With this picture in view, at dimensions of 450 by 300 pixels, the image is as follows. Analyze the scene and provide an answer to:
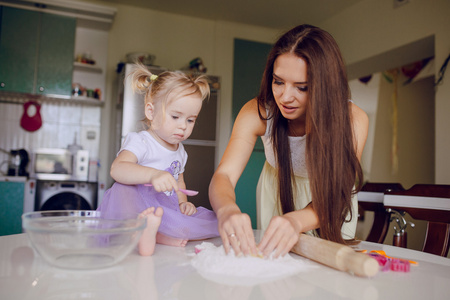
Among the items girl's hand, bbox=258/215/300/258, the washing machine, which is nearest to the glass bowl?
girl's hand, bbox=258/215/300/258

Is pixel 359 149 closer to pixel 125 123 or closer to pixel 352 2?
pixel 125 123

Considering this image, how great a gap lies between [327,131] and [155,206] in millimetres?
467

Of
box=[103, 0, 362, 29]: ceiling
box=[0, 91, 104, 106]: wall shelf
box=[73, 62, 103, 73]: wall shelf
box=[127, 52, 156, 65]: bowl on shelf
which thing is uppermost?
box=[103, 0, 362, 29]: ceiling

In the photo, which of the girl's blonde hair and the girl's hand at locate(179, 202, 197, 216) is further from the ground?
the girl's blonde hair

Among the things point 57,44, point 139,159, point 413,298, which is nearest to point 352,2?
point 57,44

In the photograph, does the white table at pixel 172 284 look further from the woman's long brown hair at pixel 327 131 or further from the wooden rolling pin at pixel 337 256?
the woman's long brown hair at pixel 327 131

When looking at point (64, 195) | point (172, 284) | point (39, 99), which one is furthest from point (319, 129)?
point (39, 99)

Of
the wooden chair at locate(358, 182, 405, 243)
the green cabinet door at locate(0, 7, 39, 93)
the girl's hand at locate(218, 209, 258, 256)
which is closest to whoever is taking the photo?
the girl's hand at locate(218, 209, 258, 256)

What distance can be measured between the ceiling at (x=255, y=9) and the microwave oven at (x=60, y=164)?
5.57 feet

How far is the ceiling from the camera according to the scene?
386 centimetres

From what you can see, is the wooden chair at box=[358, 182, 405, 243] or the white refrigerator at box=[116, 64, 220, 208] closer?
the wooden chair at box=[358, 182, 405, 243]

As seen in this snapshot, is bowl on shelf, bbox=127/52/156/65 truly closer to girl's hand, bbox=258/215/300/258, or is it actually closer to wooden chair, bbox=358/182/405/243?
wooden chair, bbox=358/182/405/243

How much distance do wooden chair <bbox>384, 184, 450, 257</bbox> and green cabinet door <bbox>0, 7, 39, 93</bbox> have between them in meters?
3.34

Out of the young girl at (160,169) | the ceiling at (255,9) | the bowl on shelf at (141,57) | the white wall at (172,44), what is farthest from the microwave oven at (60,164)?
the young girl at (160,169)
